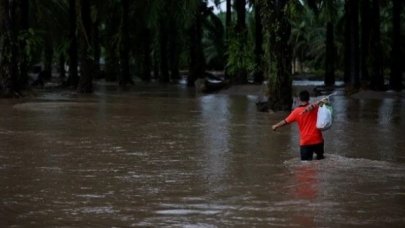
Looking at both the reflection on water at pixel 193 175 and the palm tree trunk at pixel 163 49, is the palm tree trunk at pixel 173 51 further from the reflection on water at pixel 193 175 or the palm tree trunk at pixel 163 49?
the reflection on water at pixel 193 175

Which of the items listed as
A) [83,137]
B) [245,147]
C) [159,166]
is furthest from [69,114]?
[159,166]

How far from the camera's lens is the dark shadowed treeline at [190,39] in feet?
71.1

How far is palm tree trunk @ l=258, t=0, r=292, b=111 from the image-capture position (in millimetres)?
21156

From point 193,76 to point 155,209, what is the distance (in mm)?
36905

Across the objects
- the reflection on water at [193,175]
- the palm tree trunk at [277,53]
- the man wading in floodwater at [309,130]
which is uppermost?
the palm tree trunk at [277,53]

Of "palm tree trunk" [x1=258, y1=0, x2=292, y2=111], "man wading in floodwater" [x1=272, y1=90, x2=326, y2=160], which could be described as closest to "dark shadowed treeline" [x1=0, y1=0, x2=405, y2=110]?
"palm tree trunk" [x1=258, y1=0, x2=292, y2=111]

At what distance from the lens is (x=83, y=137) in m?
14.3

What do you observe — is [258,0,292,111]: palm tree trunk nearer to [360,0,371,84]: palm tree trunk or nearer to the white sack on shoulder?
the white sack on shoulder

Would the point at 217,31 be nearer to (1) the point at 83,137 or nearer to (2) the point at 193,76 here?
(2) the point at 193,76

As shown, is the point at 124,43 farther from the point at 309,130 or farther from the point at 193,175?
the point at 193,175

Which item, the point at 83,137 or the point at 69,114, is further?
the point at 69,114

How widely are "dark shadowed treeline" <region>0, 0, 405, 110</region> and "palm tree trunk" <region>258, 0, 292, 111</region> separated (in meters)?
0.03

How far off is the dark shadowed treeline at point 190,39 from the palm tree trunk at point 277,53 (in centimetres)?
3

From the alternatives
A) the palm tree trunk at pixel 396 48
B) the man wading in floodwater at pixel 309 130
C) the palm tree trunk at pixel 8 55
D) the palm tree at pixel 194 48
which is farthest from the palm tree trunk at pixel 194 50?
the man wading in floodwater at pixel 309 130
